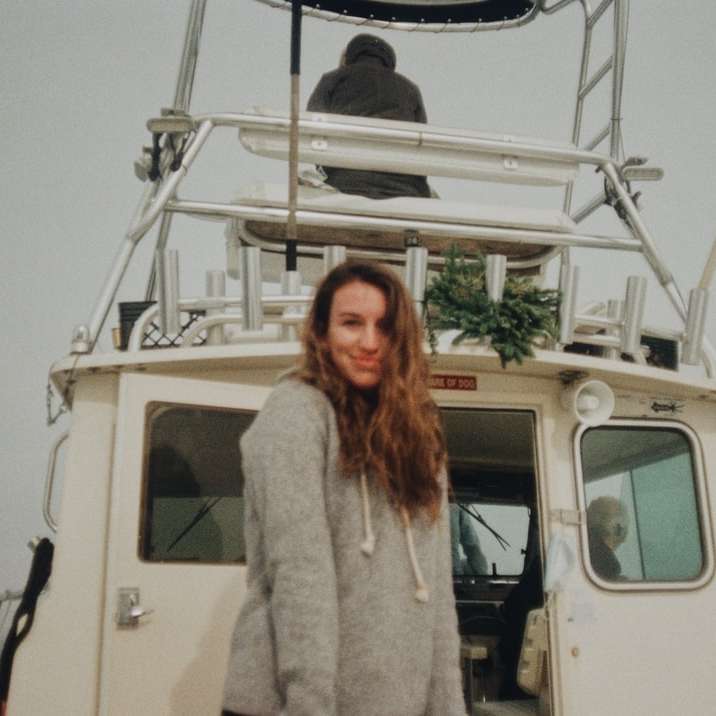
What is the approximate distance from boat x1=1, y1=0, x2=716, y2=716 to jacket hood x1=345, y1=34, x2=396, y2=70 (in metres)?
0.90

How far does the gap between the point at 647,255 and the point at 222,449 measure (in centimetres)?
254

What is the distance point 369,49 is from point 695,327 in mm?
2605

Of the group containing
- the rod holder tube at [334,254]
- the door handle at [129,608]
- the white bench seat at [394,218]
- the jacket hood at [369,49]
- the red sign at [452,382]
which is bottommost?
the door handle at [129,608]

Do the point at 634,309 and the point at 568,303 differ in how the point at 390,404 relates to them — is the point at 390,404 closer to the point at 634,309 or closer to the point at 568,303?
the point at 568,303

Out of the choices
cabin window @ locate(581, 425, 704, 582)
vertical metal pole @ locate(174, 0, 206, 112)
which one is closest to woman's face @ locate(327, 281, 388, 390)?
cabin window @ locate(581, 425, 704, 582)

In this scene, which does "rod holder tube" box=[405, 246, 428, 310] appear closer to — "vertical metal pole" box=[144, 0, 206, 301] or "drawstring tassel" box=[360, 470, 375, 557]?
"drawstring tassel" box=[360, 470, 375, 557]

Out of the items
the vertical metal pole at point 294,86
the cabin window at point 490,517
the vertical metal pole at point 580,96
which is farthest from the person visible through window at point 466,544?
the vertical metal pole at point 294,86

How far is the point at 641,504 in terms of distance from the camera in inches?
172

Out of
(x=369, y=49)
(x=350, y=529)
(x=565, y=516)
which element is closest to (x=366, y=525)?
(x=350, y=529)

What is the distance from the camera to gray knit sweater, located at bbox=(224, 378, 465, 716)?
5.42 ft

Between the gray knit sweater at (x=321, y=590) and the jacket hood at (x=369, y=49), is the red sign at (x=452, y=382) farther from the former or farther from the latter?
the gray knit sweater at (x=321, y=590)

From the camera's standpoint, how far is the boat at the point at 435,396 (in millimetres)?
3500

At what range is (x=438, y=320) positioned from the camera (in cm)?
375

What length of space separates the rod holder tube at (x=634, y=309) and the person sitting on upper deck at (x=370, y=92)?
152cm
